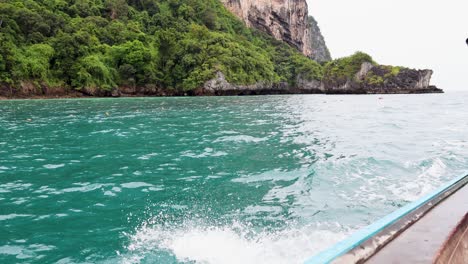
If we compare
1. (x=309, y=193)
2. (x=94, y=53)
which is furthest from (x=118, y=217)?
(x=94, y=53)

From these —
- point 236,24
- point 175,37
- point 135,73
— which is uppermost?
point 236,24

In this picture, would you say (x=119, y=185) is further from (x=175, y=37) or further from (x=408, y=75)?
(x=408, y=75)

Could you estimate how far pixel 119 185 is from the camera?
23.4 feet

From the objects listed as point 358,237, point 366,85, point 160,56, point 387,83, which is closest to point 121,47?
point 160,56

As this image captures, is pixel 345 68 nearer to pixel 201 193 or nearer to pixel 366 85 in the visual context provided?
pixel 366 85

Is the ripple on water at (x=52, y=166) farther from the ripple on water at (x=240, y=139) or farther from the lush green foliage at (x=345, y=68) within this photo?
the lush green foliage at (x=345, y=68)

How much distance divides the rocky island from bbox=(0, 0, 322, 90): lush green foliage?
0.20 metres

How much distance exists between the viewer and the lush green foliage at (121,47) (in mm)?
54656

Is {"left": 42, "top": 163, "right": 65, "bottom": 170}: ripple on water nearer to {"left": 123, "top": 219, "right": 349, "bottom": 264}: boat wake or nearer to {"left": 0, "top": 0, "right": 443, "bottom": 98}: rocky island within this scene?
{"left": 123, "top": 219, "right": 349, "bottom": 264}: boat wake

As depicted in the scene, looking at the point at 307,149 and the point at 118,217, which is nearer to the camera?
the point at 118,217

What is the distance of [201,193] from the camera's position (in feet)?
21.9

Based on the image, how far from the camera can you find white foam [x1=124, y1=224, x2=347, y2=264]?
4.27 m

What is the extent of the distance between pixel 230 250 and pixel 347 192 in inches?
136

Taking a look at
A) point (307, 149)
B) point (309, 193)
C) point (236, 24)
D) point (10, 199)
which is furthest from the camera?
point (236, 24)
